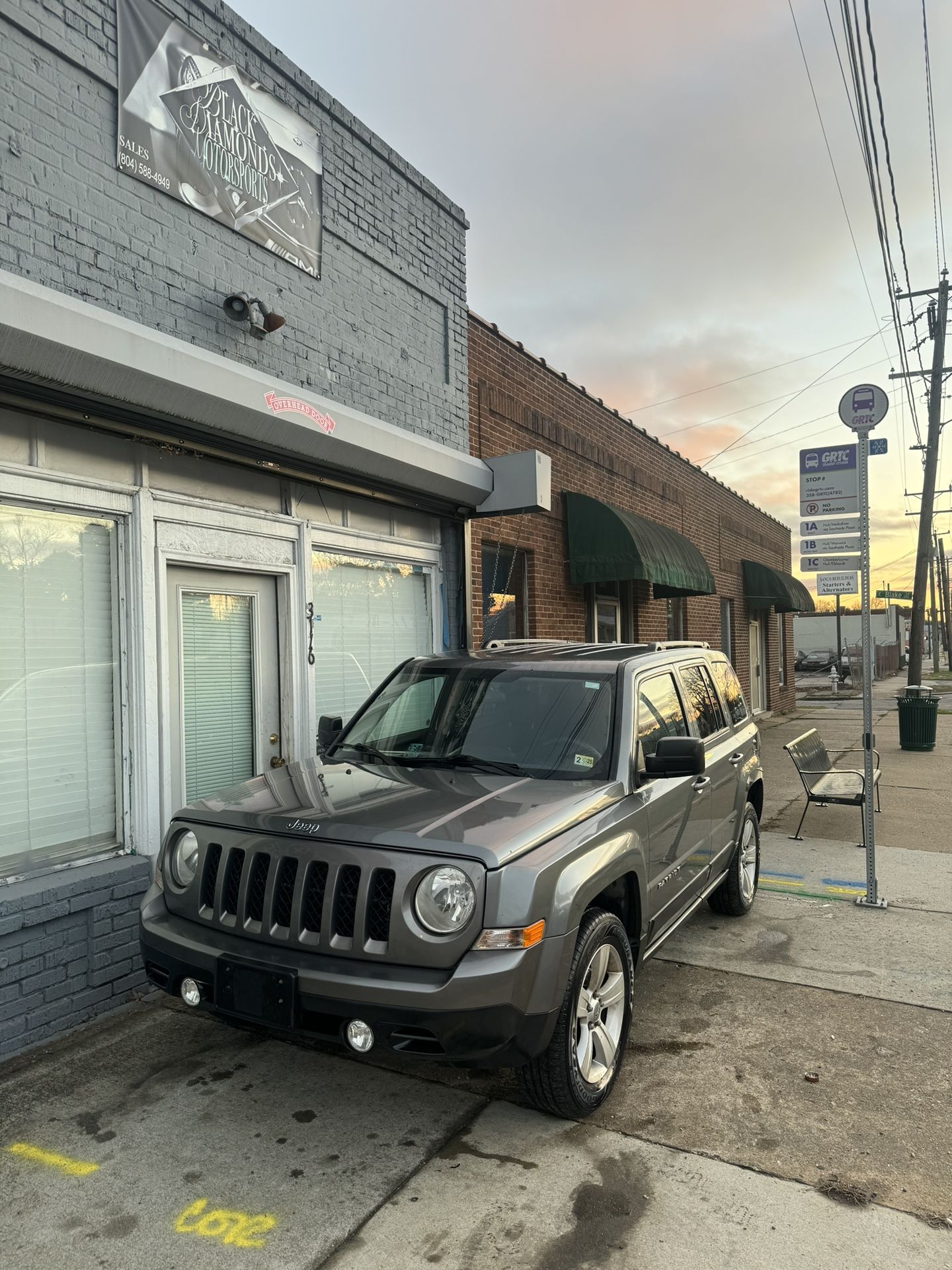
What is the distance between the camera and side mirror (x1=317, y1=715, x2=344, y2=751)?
490 centimetres

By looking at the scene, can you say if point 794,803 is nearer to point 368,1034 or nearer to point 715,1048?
point 715,1048

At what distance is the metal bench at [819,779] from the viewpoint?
812 cm

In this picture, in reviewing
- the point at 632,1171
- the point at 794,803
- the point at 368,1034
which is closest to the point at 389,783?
the point at 368,1034

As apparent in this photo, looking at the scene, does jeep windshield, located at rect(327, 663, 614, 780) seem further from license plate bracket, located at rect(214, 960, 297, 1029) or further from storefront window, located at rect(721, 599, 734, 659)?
storefront window, located at rect(721, 599, 734, 659)

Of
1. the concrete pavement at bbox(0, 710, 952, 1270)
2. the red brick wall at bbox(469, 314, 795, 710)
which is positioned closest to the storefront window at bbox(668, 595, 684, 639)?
the red brick wall at bbox(469, 314, 795, 710)

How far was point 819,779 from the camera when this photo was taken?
28.4ft

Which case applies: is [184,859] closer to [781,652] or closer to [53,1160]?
[53,1160]

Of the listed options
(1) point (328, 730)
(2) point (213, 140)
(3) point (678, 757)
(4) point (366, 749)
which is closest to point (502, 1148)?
(3) point (678, 757)

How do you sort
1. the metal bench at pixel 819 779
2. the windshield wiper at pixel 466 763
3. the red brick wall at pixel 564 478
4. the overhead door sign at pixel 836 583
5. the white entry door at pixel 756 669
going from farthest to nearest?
the white entry door at pixel 756 669, the red brick wall at pixel 564 478, the metal bench at pixel 819 779, the overhead door sign at pixel 836 583, the windshield wiper at pixel 466 763

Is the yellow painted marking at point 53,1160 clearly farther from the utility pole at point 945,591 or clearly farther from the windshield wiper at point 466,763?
the utility pole at point 945,591

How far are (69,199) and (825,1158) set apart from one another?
5.54 meters

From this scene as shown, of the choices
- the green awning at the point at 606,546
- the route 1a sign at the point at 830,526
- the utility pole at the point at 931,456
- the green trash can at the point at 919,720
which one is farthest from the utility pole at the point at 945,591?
the route 1a sign at the point at 830,526

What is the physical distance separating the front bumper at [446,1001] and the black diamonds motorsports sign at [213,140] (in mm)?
4476

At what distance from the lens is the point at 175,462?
5.24 meters
